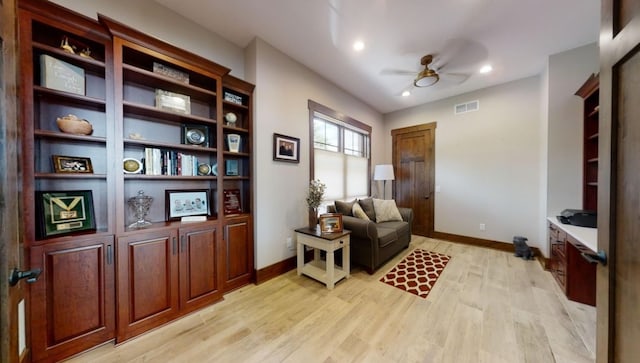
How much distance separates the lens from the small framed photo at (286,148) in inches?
107

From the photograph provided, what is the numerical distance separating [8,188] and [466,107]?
5.40m

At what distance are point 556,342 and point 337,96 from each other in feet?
12.6

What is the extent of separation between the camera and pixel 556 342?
5.43 feet

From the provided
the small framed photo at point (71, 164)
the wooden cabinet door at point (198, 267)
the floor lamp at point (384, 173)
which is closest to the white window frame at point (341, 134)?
the floor lamp at point (384, 173)

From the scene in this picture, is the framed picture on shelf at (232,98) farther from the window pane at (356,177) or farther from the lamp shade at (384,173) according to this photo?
the lamp shade at (384,173)

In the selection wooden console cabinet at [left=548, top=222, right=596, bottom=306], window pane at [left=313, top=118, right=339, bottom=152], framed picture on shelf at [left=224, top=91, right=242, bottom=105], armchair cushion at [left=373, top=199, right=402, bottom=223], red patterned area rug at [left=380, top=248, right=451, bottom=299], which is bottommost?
red patterned area rug at [left=380, top=248, right=451, bottom=299]

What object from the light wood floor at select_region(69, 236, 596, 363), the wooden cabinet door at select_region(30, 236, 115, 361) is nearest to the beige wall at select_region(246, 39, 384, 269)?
the light wood floor at select_region(69, 236, 596, 363)

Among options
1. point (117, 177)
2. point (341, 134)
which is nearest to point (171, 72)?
point (117, 177)

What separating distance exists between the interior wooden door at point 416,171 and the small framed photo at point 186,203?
13.6ft

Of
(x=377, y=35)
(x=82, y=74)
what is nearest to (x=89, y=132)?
(x=82, y=74)

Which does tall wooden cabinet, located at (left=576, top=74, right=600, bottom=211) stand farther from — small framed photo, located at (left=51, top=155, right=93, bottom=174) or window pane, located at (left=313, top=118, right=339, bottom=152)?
small framed photo, located at (left=51, top=155, right=93, bottom=174)

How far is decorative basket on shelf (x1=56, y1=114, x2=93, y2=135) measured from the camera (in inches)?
60.8

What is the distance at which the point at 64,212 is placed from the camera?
5.14ft

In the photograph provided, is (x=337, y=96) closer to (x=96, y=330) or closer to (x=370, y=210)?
(x=370, y=210)
